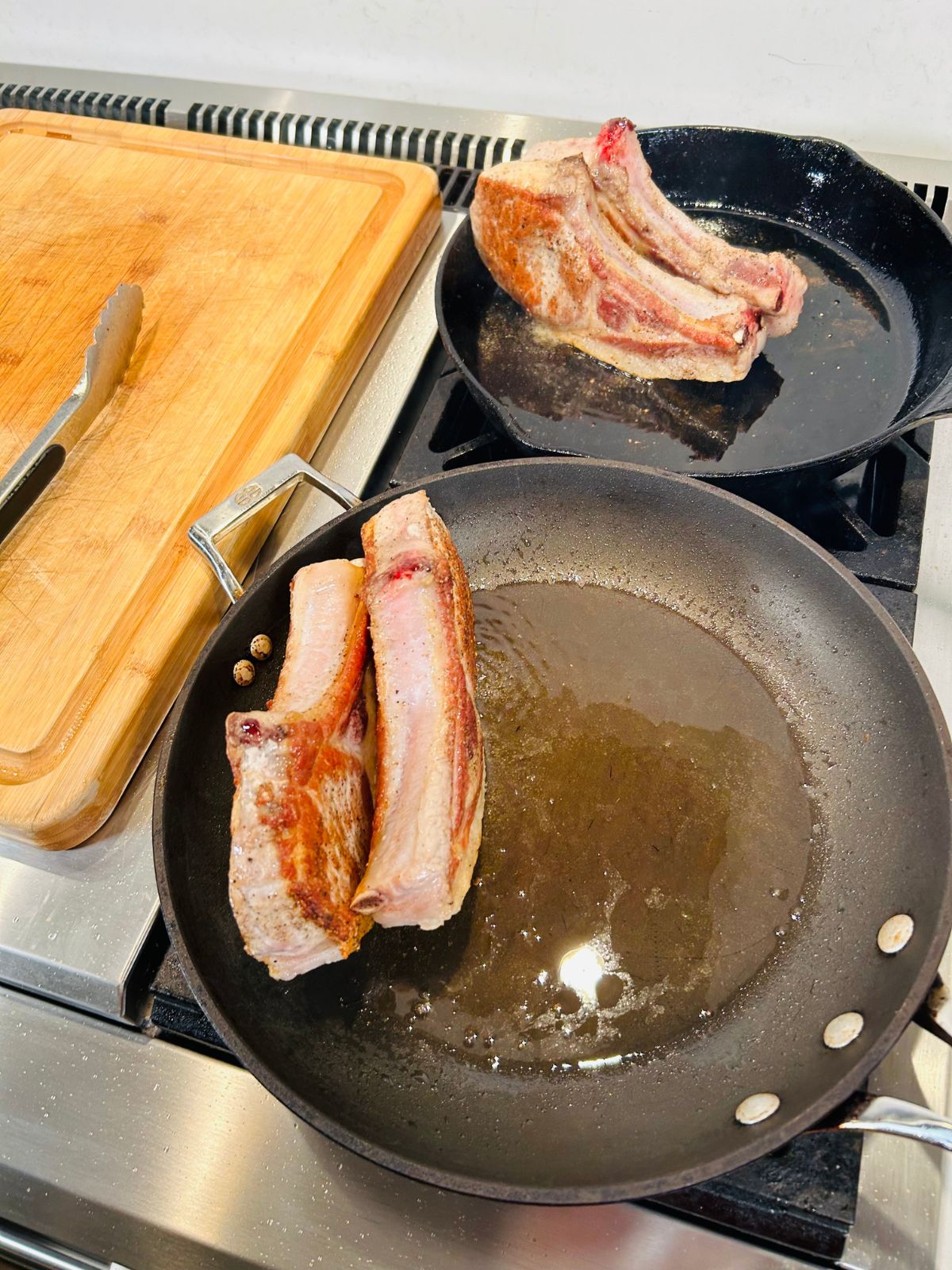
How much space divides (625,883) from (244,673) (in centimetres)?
62

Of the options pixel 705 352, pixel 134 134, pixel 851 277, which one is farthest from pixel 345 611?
pixel 134 134

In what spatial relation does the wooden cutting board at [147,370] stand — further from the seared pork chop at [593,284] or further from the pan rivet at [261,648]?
the seared pork chop at [593,284]

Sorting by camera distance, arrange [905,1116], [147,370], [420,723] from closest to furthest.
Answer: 1. [905,1116]
2. [420,723]
3. [147,370]

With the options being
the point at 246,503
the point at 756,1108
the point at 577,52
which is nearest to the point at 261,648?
the point at 246,503

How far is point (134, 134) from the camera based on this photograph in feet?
6.67

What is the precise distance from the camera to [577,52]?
211cm

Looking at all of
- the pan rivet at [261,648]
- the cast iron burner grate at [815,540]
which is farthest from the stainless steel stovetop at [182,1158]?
the pan rivet at [261,648]

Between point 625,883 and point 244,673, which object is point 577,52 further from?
point 625,883

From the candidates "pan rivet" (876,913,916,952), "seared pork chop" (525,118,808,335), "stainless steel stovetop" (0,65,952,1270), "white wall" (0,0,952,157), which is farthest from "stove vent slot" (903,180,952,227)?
"pan rivet" (876,913,916,952)

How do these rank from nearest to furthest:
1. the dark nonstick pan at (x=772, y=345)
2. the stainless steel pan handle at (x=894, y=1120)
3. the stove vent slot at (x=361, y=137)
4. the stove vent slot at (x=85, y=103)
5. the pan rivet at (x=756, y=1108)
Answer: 1. the stainless steel pan handle at (x=894, y=1120)
2. the pan rivet at (x=756, y=1108)
3. the dark nonstick pan at (x=772, y=345)
4. the stove vent slot at (x=361, y=137)
5. the stove vent slot at (x=85, y=103)

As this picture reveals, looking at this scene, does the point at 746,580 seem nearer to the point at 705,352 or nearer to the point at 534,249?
the point at 705,352

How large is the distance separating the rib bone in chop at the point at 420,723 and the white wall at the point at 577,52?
1.48 meters

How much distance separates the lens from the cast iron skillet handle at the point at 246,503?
54.0 inches

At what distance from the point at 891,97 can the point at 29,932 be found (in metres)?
2.36
